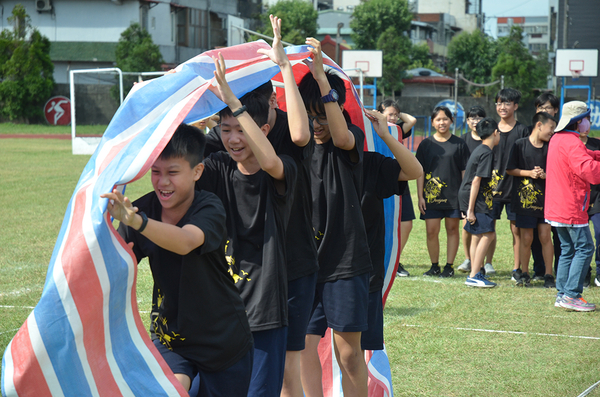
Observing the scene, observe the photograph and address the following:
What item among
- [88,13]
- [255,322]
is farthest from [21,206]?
[88,13]

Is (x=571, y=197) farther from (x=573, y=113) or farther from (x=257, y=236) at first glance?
(x=257, y=236)

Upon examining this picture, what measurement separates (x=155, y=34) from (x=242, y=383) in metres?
44.6

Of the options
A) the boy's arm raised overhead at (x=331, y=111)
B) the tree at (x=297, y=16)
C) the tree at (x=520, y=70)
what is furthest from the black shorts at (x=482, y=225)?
the tree at (x=297, y=16)

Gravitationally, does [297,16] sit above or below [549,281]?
above

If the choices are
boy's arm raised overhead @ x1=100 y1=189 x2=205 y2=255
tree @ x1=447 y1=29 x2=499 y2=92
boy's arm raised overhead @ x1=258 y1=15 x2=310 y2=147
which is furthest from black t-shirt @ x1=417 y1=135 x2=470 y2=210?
tree @ x1=447 y1=29 x2=499 y2=92

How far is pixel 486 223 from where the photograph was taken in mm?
7145

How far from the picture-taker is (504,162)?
7395 mm

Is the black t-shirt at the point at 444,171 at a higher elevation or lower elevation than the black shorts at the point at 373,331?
higher

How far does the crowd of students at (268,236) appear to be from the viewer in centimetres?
240

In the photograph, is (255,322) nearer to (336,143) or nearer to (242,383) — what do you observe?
(242,383)

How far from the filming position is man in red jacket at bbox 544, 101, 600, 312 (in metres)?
5.86

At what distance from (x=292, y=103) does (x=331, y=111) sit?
35 cm

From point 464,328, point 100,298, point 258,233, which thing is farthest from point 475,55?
point 100,298

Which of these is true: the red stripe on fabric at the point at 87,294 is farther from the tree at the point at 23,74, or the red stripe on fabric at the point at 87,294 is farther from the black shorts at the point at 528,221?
the tree at the point at 23,74
